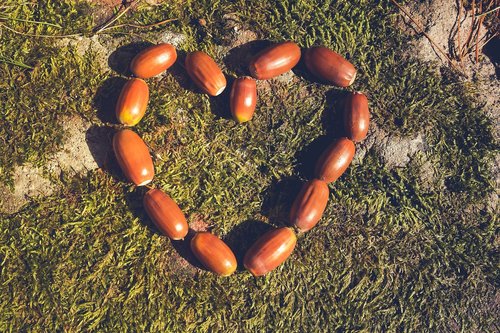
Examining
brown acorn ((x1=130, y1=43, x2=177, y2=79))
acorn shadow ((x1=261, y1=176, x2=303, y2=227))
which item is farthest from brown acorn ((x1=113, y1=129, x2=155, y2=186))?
acorn shadow ((x1=261, y1=176, x2=303, y2=227))

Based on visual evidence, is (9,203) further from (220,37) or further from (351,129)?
(351,129)

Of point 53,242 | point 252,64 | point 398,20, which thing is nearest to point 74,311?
point 53,242

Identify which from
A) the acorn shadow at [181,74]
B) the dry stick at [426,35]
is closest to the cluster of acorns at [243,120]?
the acorn shadow at [181,74]

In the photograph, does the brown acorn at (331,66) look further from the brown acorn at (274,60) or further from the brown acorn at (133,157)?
the brown acorn at (133,157)

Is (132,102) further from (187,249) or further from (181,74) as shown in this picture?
(187,249)

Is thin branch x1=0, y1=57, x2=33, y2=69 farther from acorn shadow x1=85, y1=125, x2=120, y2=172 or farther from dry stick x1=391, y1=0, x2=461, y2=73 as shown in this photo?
dry stick x1=391, y1=0, x2=461, y2=73

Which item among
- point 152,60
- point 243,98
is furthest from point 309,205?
point 152,60
